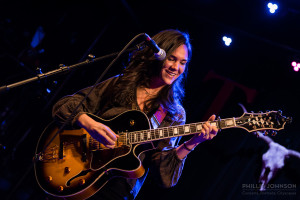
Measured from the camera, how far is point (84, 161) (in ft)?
7.89

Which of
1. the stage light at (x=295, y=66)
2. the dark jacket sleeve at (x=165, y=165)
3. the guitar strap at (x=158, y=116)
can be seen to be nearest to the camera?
the dark jacket sleeve at (x=165, y=165)

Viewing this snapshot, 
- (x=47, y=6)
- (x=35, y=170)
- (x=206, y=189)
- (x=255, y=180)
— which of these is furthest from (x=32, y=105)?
(x=255, y=180)

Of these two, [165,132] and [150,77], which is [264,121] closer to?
[165,132]

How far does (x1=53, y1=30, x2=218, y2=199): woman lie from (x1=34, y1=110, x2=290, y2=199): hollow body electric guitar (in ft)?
0.38

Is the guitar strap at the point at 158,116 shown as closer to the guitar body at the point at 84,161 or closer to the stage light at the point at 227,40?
the guitar body at the point at 84,161

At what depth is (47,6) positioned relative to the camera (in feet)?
19.7

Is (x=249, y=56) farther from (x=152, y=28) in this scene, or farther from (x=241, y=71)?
(x=152, y=28)

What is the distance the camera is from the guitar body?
7.48 ft

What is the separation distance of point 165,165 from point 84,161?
855 mm

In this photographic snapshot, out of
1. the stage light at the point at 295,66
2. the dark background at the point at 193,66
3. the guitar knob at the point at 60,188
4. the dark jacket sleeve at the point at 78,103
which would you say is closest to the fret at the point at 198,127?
the dark jacket sleeve at the point at 78,103

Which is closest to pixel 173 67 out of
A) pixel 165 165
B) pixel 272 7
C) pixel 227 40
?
pixel 165 165

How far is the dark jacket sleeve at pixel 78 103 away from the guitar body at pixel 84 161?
0.18 metres

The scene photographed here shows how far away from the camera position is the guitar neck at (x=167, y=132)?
2.40 meters

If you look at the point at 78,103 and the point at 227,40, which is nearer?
the point at 78,103
